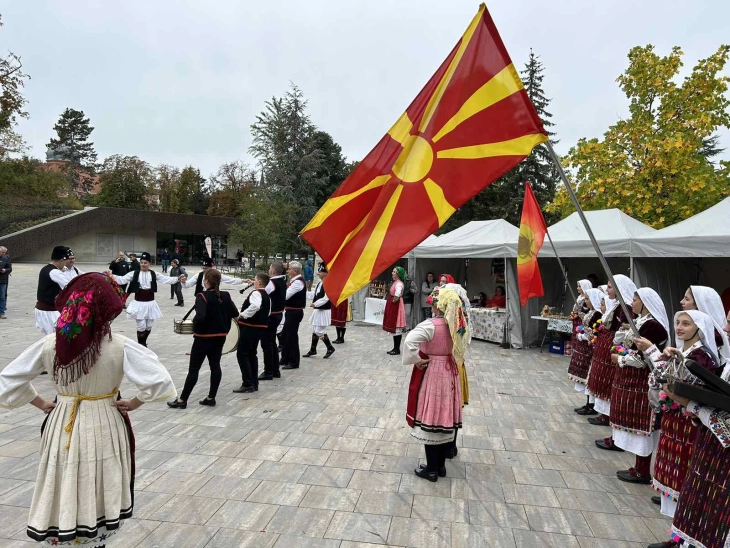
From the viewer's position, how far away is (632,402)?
449 centimetres

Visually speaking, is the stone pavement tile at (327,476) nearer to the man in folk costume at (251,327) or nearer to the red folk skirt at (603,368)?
the man in folk costume at (251,327)

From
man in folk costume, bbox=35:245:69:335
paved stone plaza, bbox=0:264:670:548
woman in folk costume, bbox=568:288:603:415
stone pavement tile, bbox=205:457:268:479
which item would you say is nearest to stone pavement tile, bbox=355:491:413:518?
paved stone plaza, bbox=0:264:670:548

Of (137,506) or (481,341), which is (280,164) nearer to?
(481,341)

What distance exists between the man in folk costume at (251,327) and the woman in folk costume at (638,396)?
459 cm

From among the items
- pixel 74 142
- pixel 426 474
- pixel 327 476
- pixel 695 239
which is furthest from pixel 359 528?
pixel 74 142

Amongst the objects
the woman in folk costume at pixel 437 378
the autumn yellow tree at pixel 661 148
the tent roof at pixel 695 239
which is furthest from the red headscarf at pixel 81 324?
the autumn yellow tree at pixel 661 148

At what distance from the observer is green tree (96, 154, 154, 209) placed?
48250 millimetres

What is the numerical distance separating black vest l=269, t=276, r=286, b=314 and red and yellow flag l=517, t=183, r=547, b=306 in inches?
149

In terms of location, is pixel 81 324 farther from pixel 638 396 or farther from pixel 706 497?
pixel 638 396

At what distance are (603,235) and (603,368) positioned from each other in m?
4.95

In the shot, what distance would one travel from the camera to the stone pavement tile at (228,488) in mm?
3906

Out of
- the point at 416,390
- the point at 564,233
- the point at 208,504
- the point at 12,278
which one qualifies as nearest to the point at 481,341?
the point at 564,233

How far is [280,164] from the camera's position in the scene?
4303cm

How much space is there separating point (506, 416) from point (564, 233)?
5.87 meters
